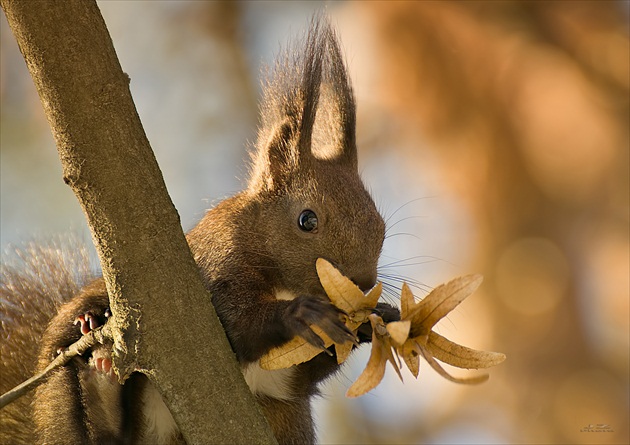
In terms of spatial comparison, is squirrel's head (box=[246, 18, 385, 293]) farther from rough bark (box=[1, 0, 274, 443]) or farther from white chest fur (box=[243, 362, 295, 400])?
rough bark (box=[1, 0, 274, 443])

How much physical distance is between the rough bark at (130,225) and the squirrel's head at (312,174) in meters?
0.88

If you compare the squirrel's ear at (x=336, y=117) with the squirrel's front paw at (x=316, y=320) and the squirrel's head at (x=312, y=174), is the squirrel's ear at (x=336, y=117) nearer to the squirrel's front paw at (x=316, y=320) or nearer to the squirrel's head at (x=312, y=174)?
the squirrel's head at (x=312, y=174)

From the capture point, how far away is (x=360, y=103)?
28.3 ft

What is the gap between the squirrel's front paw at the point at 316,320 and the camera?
2.61 m

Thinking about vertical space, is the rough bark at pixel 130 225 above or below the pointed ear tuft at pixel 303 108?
below

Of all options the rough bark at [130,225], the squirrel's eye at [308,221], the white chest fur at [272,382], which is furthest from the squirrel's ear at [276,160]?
the rough bark at [130,225]

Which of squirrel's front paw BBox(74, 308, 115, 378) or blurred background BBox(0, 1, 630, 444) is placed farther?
blurred background BBox(0, 1, 630, 444)

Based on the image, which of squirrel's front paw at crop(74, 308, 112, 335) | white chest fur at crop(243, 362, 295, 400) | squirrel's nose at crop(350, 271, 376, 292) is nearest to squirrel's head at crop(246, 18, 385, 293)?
squirrel's nose at crop(350, 271, 376, 292)

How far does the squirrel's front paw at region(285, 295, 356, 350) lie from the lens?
261 cm

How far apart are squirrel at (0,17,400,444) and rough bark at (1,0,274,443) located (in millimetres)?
418

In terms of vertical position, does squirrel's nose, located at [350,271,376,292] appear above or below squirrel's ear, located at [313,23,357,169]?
below

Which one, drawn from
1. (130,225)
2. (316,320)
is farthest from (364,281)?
(130,225)

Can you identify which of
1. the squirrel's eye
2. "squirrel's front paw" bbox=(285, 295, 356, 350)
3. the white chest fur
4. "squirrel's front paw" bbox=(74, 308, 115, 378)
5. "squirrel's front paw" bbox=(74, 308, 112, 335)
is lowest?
"squirrel's front paw" bbox=(285, 295, 356, 350)

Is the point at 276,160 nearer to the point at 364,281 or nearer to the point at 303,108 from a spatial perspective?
the point at 303,108
